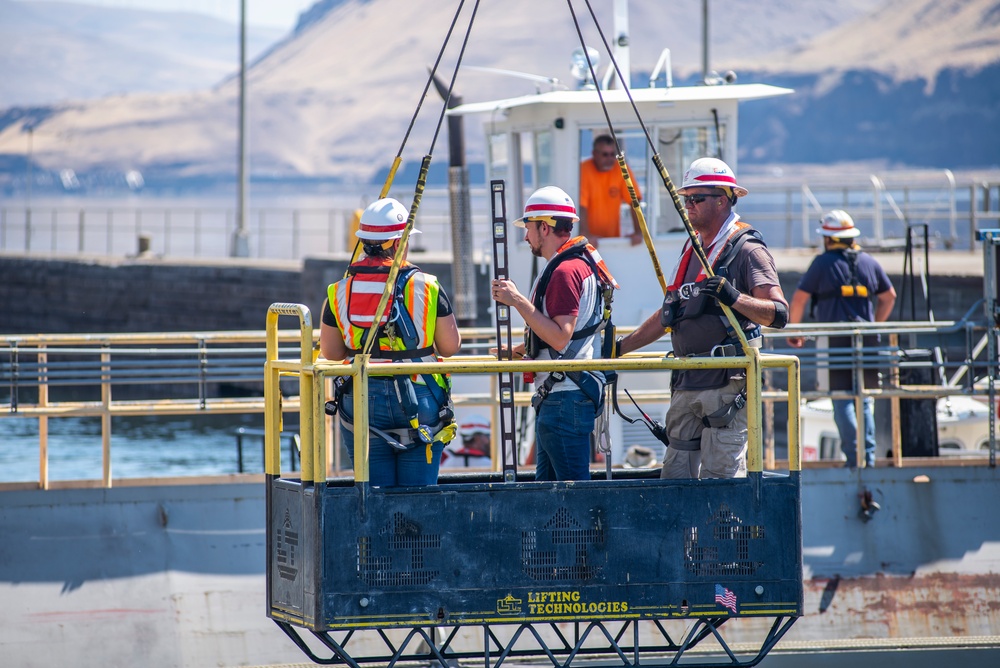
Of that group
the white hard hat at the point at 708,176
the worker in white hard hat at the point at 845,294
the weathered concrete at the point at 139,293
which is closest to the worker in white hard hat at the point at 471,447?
the worker in white hard hat at the point at 845,294

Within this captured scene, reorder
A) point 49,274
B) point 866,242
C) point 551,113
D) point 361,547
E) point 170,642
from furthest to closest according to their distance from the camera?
point 49,274 → point 866,242 → point 551,113 → point 170,642 → point 361,547

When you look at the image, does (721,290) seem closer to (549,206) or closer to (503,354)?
(549,206)

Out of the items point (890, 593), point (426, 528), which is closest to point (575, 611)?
point (426, 528)

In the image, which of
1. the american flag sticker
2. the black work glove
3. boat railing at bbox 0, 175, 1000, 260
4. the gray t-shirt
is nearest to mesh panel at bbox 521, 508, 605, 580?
the american flag sticker

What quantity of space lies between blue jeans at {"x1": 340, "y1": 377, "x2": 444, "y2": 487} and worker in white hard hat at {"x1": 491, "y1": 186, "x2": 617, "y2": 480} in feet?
1.73

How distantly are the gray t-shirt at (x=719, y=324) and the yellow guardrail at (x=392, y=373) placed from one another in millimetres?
333

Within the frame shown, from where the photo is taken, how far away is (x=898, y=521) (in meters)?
9.47

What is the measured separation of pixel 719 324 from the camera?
5641 mm

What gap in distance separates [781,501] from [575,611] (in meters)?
0.98

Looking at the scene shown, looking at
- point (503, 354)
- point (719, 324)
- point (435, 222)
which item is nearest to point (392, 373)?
point (503, 354)

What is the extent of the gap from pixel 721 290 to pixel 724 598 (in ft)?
4.15

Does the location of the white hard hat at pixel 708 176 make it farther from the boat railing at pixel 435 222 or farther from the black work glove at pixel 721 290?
the boat railing at pixel 435 222

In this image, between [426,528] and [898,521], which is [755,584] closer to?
[426,528]

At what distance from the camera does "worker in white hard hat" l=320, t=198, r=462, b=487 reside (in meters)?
5.49
